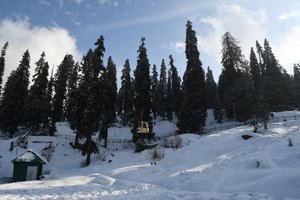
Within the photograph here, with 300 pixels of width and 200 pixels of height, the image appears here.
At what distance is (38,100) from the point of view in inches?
1829

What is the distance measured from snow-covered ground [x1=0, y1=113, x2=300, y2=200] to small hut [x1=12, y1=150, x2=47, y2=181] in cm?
276

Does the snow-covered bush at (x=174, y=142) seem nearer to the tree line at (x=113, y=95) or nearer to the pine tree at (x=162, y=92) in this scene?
the tree line at (x=113, y=95)

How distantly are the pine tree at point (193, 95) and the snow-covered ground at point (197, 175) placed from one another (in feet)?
19.0

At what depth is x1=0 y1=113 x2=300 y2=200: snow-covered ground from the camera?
11375 millimetres

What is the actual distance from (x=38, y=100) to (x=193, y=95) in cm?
2516

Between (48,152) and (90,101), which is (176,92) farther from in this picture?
(48,152)

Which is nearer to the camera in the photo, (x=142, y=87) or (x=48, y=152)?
(x=48, y=152)

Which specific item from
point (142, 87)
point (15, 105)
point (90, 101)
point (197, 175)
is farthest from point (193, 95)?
point (15, 105)

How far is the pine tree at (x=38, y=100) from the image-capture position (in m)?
46.2

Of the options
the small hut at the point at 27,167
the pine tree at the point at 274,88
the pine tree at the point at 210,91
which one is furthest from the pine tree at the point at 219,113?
the small hut at the point at 27,167

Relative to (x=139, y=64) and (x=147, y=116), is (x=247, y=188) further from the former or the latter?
(x=139, y=64)

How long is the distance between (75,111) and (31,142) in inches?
380

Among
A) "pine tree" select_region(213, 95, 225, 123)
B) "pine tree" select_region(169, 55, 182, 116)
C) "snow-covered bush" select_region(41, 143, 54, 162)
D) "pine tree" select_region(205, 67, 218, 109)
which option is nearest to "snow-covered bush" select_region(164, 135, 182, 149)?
"snow-covered bush" select_region(41, 143, 54, 162)

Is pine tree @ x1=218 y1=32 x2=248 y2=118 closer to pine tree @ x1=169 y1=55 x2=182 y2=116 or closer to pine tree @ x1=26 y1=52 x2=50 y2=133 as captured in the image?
pine tree @ x1=169 y1=55 x2=182 y2=116
